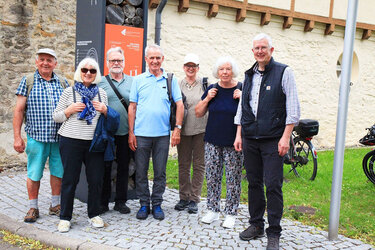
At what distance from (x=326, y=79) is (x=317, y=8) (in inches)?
87.4

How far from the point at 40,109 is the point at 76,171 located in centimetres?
81

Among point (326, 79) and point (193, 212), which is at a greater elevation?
point (326, 79)

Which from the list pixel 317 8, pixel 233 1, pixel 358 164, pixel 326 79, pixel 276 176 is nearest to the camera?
pixel 276 176

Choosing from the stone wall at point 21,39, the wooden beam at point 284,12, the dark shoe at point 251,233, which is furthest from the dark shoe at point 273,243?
the wooden beam at point 284,12

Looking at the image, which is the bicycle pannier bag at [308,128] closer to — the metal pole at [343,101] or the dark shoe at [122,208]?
the metal pole at [343,101]

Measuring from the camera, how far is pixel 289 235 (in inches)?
172

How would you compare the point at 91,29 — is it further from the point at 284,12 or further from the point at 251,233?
the point at 284,12

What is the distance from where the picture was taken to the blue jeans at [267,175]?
12.5ft

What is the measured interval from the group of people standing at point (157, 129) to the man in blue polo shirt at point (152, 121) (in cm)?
1

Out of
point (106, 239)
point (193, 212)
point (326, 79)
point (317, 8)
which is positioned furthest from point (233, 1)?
point (106, 239)

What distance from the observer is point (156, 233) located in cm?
424

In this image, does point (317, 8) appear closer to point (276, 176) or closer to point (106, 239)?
point (276, 176)

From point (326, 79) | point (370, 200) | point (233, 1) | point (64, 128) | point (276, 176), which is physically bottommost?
point (370, 200)

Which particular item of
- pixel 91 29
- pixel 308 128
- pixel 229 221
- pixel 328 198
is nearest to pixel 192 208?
pixel 229 221
